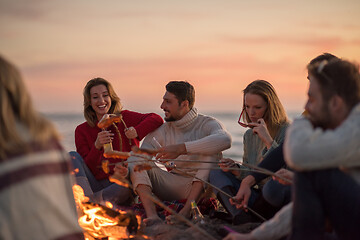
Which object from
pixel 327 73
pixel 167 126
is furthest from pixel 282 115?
pixel 327 73

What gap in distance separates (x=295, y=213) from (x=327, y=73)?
64cm

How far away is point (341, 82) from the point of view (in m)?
1.96

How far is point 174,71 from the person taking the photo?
866 inches

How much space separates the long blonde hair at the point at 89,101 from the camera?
184 inches

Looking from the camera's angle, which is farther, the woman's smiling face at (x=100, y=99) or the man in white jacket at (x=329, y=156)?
the woman's smiling face at (x=100, y=99)

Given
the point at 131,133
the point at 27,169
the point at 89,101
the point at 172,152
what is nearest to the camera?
the point at 27,169

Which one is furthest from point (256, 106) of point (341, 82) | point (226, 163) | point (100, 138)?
point (341, 82)

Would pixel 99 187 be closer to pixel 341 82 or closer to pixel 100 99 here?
pixel 100 99

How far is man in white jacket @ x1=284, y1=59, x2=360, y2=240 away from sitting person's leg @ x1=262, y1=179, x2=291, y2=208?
956mm

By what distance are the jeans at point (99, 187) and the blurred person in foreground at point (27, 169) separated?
2247mm

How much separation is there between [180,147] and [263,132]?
85 cm

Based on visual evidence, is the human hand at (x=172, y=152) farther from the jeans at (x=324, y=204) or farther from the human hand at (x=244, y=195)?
the jeans at (x=324, y=204)

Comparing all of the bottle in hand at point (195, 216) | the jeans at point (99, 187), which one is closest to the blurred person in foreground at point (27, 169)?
the bottle in hand at point (195, 216)

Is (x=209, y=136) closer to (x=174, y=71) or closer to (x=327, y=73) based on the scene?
(x=327, y=73)
